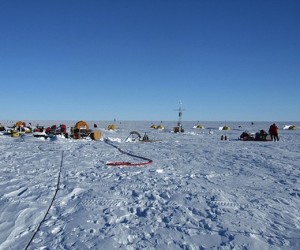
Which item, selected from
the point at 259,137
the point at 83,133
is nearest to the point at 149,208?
the point at 259,137

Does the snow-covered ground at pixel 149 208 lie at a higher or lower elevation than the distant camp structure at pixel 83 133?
lower

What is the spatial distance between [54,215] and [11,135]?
25.5 m

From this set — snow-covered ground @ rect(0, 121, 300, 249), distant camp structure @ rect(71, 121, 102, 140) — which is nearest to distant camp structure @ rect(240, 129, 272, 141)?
distant camp structure @ rect(71, 121, 102, 140)

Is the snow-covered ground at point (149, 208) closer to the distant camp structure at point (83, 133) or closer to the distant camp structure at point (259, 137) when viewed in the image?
the distant camp structure at point (83, 133)

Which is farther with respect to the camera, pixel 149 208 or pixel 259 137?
pixel 259 137

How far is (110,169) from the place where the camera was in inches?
436

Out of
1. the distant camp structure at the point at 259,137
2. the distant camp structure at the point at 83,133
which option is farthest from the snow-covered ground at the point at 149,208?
the distant camp structure at the point at 259,137

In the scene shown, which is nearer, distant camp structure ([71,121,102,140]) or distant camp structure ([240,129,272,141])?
distant camp structure ([240,129,272,141])

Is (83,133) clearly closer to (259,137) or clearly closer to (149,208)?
(259,137)

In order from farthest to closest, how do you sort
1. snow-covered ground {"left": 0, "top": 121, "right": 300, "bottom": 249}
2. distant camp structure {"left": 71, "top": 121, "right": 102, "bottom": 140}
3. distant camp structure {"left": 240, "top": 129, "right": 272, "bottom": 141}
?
distant camp structure {"left": 71, "top": 121, "right": 102, "bottom": 140} → distant camp structure {"left": 240, "top": 129, "right": 272, "bottom": 141} → snow-covered ground {"left": 0, "top": 121, "right": 300, "bottom": 249}

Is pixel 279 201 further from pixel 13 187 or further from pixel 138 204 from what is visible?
pixel 13 187

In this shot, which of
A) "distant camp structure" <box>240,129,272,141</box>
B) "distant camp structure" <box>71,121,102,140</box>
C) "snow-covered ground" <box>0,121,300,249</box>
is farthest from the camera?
"distant camp structure" <box>71,121,102,140</box>

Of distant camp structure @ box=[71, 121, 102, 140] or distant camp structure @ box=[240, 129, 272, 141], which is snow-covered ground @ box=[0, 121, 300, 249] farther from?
distant camp structure @ box=[240, 129, 272, 141]

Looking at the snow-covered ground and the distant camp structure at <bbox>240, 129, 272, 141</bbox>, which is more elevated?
the distant camp structure at <bbox>240, 129, 272, 141</bbox>
